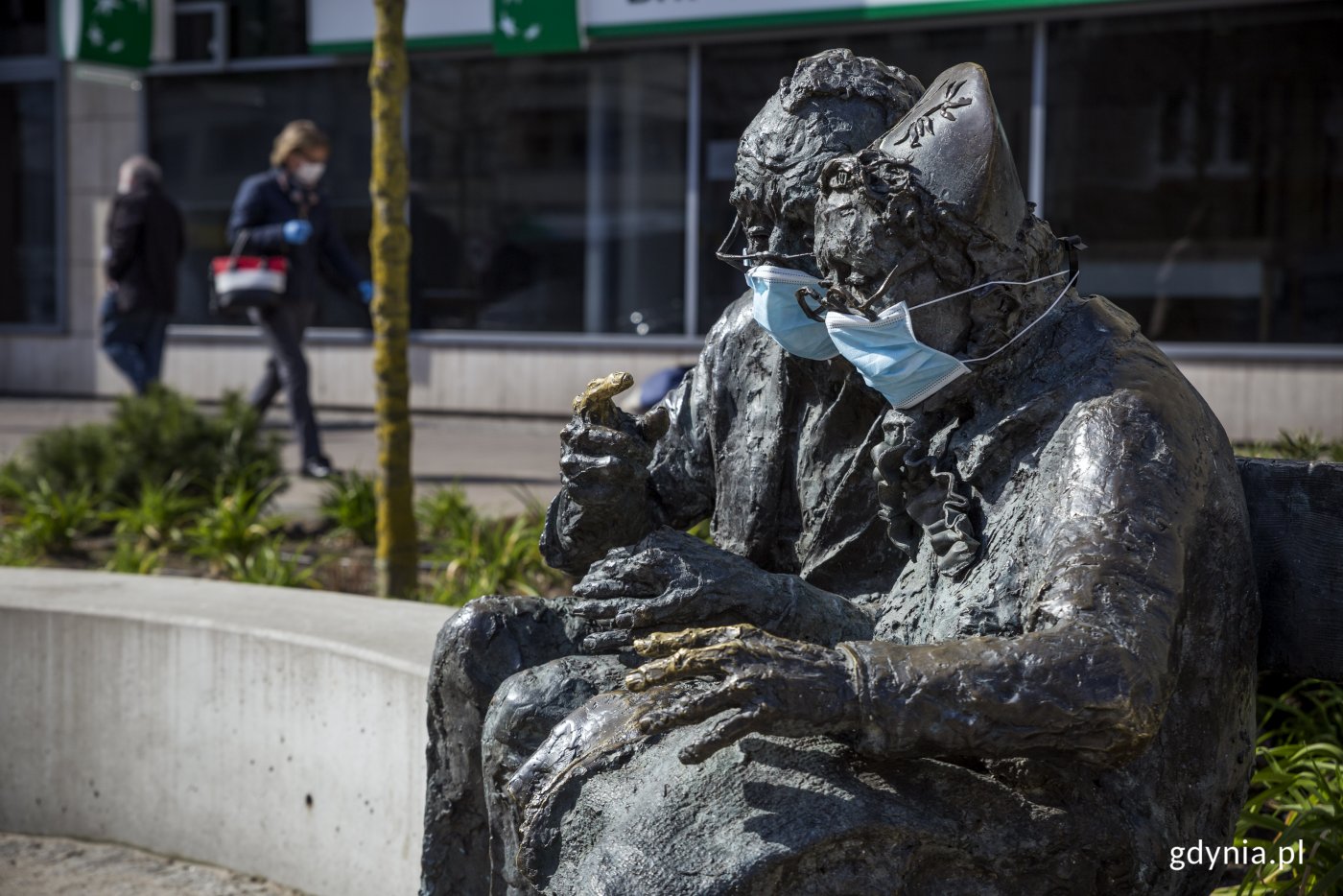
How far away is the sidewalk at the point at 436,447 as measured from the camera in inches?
329

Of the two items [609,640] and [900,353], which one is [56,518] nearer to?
[609,640]

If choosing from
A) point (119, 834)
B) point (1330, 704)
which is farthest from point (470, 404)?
point (1330, 704)

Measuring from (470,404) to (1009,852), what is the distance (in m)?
11.4

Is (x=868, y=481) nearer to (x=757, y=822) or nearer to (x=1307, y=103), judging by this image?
(x=757, y=822)

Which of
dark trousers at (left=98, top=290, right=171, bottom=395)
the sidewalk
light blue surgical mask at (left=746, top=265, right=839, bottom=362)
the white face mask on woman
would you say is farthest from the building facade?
light blue surgical mask at (left=746, top=265, right=839, bottom=362)

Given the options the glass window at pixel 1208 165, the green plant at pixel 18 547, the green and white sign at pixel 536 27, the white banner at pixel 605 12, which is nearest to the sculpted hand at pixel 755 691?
the green plant at pixel 18 547

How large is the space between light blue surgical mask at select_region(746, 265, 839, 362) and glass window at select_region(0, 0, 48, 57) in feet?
45.7

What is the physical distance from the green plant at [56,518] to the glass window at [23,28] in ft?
29.5

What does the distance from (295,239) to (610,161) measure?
4.30 meters

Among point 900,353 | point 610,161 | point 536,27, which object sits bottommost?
point 900,353

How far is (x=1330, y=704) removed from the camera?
12.0 ft

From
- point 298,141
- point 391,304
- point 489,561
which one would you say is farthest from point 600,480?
point 298,141

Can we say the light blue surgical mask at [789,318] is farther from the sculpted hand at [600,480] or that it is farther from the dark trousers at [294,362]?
the dark trousers at [294,362]

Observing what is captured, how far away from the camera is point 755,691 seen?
174cm
